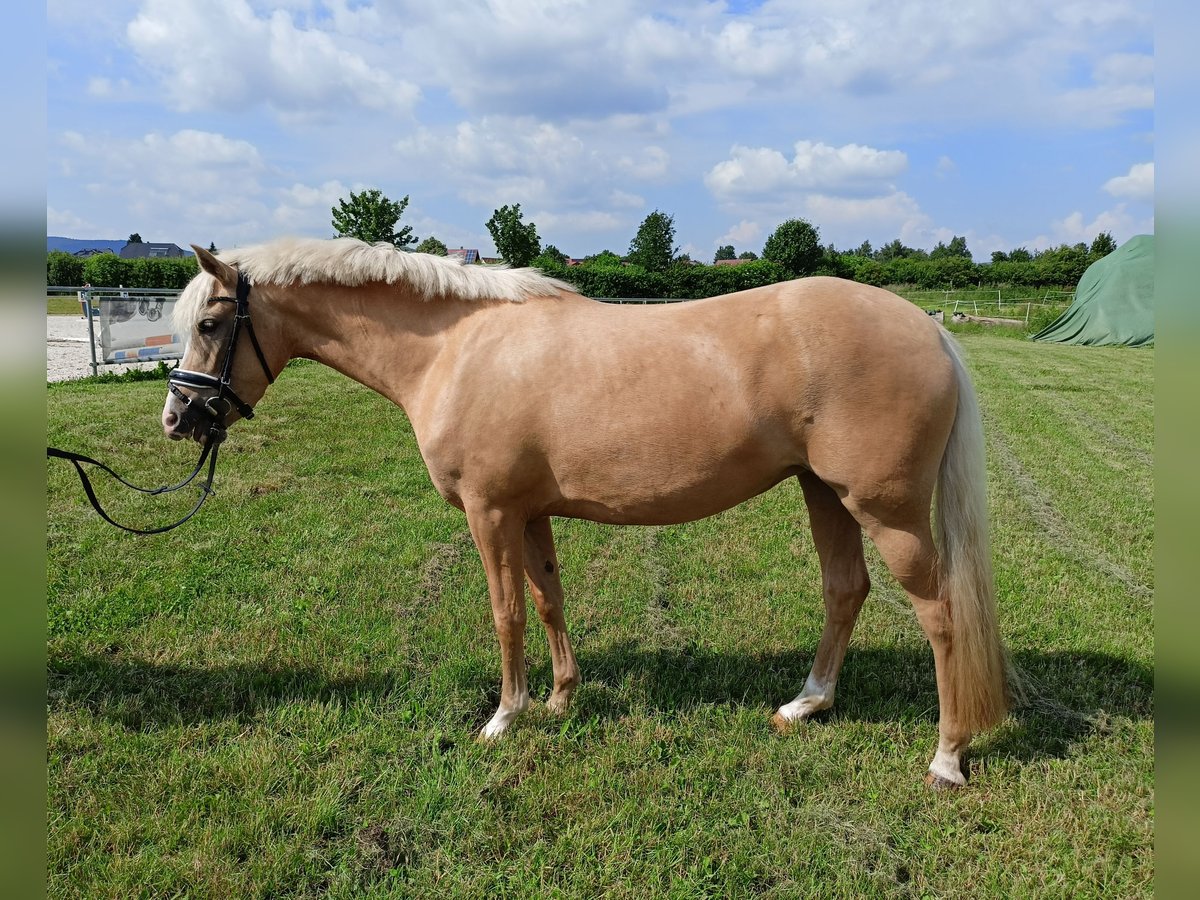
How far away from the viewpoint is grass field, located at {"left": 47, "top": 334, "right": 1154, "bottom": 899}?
2.64m

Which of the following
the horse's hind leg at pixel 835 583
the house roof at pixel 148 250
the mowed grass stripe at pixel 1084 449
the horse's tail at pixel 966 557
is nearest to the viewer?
the horse's tail at pixel 966 557

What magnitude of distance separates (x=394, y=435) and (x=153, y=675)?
245 inches

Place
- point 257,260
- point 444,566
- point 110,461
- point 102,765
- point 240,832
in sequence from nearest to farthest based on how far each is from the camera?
1. point 240,832
2. point 102,765
3. point 257,260
4. point 444,566
5. point 110,461

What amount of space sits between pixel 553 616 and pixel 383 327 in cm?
174

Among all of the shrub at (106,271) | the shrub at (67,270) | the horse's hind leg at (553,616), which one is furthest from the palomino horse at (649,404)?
the shrub at (106,271)

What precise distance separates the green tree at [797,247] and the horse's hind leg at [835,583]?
48400 mm

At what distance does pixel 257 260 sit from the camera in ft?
11.3

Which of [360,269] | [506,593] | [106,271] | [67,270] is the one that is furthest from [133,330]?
[67,270]

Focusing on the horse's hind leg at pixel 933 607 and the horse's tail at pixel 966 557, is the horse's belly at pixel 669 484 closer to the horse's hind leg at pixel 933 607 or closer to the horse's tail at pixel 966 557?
the horse's hind leg at pixel 933 607

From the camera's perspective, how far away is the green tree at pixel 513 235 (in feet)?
115

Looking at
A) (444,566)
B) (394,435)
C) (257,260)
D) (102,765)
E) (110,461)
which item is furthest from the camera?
(394,435)

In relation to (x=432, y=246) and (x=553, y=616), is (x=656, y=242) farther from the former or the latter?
(x=553, y=616)
